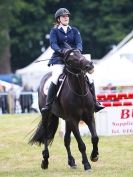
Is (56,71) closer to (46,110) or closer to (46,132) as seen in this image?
(46,110)

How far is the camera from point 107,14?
2452 inches

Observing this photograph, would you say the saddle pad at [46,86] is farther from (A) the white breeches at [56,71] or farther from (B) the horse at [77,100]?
(B) the horse at [77,100]

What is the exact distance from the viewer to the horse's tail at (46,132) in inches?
582

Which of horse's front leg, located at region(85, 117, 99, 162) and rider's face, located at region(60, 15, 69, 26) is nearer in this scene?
horse's front leg, located at region(85, 117, 99, 162)

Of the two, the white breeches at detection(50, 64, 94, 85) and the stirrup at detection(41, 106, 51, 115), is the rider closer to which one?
the white breeches at detection(50, 64, 94, 85)

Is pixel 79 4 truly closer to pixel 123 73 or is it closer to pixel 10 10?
pixel 10 10

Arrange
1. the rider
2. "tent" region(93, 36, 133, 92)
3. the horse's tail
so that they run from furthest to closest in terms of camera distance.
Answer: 1. "tent" region(93, 36, 133, 92)
2. the horse's tail
3. the rider

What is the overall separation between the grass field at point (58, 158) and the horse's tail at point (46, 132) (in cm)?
49

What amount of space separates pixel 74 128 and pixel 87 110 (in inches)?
15.8

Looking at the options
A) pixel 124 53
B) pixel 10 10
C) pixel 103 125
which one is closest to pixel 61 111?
pixel 103 125

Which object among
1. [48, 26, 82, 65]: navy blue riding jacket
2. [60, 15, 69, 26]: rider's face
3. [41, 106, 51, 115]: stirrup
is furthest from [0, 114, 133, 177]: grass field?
[60, 15, 69, 26]: rider's face

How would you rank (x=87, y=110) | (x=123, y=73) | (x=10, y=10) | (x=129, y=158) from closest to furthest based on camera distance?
(x=87, y=110) < (x=129, y=158) < (x=123, y=73) < (x=10, y=10)

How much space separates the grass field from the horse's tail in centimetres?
49

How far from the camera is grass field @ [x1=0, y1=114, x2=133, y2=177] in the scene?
1305 centimetres
